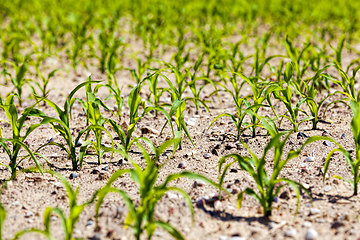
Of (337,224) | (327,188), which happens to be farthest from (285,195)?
(337,224)

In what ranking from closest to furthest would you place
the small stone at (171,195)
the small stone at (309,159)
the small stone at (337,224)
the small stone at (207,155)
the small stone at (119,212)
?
the small stone at (337,224)
the small stone at (119,212)
the small stone at (171,195)
the small stone at (309,159)
the small stone at (207,155)

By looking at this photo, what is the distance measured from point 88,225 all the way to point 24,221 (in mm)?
348

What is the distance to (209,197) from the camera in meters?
2.76

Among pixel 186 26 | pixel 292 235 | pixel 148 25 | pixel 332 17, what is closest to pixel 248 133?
pixel 292 235

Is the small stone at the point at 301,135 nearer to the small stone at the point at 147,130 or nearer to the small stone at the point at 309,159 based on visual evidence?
the small stone at the point at 309,159

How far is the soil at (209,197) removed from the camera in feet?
8.13

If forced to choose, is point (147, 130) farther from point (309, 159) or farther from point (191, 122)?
point (309, 159)

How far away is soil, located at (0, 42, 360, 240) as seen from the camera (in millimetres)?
2479

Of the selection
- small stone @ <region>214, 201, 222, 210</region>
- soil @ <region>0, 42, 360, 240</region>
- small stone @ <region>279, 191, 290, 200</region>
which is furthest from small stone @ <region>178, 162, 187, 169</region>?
small stone @ <region>279, 191, 290, 200</region>

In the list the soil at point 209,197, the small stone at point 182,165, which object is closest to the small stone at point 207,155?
the soil at point 209,197

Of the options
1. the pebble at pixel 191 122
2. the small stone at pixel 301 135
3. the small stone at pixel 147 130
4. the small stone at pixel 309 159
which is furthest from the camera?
the pebble at pixel 191 122

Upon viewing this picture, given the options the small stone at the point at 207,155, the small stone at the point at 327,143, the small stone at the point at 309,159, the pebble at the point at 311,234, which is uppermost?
the small stone at the point at 327,143

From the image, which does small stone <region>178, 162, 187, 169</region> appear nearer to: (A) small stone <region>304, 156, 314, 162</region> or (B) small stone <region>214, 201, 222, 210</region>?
(B) small stone <region>214, 201, 222, 210</region>

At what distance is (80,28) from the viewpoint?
6.34 meters
